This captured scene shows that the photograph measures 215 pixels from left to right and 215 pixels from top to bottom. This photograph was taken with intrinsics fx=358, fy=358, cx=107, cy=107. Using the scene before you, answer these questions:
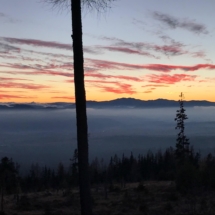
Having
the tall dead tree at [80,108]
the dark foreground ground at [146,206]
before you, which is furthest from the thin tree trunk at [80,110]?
the dark foreground ground at [146,206]

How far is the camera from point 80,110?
26.3 ft

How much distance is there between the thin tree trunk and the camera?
803 centimetres

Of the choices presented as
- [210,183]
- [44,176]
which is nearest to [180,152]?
[210,183]

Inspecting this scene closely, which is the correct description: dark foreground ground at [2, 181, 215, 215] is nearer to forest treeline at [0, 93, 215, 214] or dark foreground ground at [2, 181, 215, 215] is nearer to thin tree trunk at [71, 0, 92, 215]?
forest treeline at [0, 93, 215, 214]

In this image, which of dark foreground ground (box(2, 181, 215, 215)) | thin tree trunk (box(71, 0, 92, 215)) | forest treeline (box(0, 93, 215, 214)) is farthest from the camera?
forest treeline (box(0, 93, 215, 214))

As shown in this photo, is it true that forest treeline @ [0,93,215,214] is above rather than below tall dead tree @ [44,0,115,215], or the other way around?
below

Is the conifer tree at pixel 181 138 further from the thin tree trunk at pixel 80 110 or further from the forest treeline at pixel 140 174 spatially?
the thin tree trunk at pixel 80 110

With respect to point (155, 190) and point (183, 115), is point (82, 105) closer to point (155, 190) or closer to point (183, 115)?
point (155, 190)

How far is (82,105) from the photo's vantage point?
8.02m

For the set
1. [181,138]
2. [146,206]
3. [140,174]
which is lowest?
[140,174]

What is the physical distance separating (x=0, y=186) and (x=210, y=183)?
1916 centimetres

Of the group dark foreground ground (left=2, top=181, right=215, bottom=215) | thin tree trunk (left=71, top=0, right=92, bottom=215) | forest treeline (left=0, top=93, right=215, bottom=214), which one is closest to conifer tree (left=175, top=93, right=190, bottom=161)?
forest treeline (left=0, top=93, right=215, bottom=214)

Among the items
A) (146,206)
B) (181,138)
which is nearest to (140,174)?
(181,138)

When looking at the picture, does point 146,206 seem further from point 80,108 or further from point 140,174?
point 140,174
